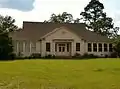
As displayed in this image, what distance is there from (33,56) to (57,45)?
430 cm

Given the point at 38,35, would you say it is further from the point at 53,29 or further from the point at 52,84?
the point at 52,84

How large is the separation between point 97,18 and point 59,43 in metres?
34.4

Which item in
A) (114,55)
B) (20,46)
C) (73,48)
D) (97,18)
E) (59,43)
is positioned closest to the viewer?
(20,46)

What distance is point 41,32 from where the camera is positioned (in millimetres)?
55906

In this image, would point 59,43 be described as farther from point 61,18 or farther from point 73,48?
point 61,18

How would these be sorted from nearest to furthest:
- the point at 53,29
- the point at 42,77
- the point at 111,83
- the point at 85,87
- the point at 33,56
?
the point at 85,87 < the point at 111,83 < the point at 42,77 < the point at 33,56 < the point at 53,29

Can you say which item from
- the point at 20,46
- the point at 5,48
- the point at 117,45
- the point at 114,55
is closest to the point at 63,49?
the point at 20,46

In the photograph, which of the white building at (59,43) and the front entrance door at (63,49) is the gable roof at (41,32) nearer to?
the white building at (59,43)

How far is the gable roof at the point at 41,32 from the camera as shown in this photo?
5412 centimetres

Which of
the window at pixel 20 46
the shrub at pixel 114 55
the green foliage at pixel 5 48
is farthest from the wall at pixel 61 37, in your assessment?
the green foliage at pixel 5 48

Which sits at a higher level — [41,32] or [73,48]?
[41,32]

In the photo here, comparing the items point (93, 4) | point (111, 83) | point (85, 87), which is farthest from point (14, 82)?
point (93, 4)

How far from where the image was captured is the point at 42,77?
65.4ft

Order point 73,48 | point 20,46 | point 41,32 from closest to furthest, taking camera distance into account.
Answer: point 20,46 → point 73,48 → point 41,32
